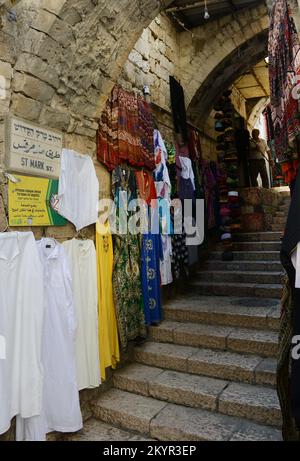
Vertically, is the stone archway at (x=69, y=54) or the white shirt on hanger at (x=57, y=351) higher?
the stone archway at (x=69, y=54)

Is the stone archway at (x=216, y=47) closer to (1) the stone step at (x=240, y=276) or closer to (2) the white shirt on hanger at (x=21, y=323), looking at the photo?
(1) the stone step at (x=240, y=276)

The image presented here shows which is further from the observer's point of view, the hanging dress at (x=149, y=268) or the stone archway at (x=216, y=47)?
the stone archway at (x=216, y=47)

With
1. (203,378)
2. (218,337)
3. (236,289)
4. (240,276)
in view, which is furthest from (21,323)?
(240,276)

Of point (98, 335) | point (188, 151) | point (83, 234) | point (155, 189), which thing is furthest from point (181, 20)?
point (98, 335)

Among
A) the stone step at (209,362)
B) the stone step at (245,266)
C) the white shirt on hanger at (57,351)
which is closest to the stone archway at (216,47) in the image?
the stone step at (245,266)

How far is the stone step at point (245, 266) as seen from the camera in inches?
202

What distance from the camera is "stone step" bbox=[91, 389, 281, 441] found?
2549 mm

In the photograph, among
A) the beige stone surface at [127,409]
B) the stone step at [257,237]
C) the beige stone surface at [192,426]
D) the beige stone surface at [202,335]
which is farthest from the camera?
the stone step at [257,237]

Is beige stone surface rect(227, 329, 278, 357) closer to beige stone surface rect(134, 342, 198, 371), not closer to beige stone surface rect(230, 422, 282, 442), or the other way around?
beige stone surface rect(134, 342, 198, 371)

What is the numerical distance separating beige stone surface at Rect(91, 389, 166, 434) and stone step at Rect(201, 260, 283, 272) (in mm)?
2866

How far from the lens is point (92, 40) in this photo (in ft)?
9.36

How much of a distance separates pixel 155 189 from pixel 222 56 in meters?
2.87

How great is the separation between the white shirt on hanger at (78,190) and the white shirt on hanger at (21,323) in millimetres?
559

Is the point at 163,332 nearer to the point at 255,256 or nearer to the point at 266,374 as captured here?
the point at 266,374
